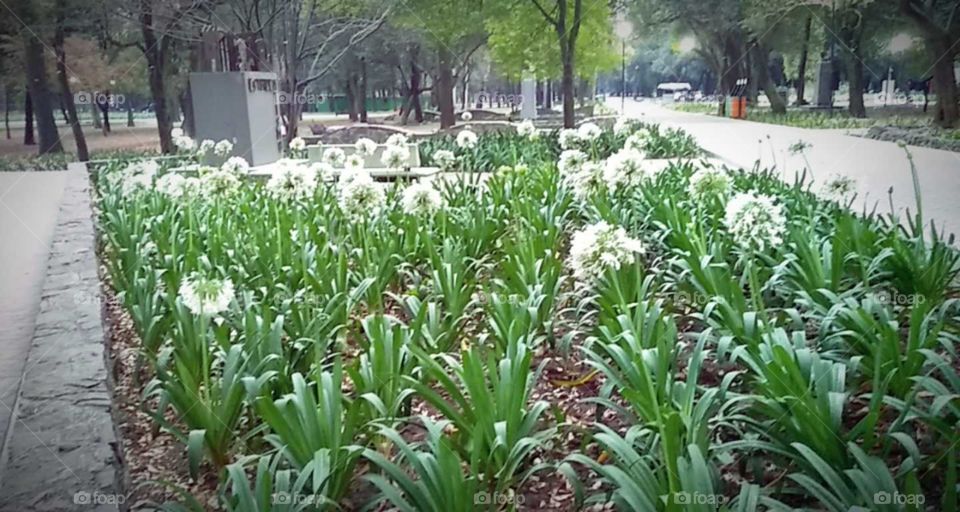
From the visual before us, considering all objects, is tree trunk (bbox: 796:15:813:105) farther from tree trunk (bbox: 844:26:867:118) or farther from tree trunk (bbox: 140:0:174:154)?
tree trunk (bbox: 140:0:174:154)

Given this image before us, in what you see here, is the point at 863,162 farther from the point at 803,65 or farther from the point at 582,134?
the point at 803,65

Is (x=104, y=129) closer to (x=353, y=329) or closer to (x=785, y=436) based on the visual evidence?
(x=353, y=329)

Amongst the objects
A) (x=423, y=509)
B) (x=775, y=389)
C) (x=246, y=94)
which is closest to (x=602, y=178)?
(x=775, y=389)

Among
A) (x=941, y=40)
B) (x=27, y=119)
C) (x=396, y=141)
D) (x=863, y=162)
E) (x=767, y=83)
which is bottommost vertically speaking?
(x=863, y=162)

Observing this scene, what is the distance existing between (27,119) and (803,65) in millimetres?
9740

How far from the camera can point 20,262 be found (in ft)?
10.8

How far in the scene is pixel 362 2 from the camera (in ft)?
35.1

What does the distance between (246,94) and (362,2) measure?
403 centimetres

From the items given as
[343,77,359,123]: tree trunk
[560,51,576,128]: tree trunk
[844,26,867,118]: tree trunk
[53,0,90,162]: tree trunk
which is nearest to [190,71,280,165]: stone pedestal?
[53,0,90,162]: tree trunk

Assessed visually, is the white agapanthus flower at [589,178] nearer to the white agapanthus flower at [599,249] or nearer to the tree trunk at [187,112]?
the white agapanthus flower at [599,249]

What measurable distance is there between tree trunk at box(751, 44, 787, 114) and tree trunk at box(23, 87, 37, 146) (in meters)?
10.5

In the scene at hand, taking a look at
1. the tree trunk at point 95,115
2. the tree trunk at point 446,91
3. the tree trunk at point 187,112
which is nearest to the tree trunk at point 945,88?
the tree trunk at point 95,115

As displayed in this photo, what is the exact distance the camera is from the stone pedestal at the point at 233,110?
23.9 ft

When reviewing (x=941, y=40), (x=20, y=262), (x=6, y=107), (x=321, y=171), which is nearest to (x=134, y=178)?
(x=20, y=262)
